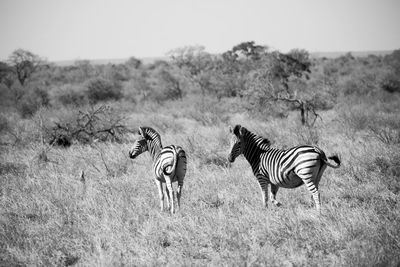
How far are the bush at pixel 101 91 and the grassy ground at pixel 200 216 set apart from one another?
15.5 metres

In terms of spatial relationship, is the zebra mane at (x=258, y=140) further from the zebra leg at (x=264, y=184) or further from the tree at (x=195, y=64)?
the tree at (x=195, y=64)

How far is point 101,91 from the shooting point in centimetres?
2480

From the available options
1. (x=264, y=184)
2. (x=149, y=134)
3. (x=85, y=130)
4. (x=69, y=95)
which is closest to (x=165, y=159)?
(x=149, y=134)

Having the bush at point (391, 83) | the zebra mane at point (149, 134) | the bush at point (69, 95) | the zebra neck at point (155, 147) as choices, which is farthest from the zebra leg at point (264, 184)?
the bush at point (69, 95)

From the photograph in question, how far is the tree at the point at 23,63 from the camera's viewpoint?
38.1 meters

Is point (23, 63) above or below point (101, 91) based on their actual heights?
above

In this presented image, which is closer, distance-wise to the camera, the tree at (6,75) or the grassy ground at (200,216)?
the grassy ground at (200,216)

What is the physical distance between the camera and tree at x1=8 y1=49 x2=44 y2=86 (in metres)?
38.1

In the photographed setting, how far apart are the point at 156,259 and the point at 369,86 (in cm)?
2134

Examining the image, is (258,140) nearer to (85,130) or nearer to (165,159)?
(165,159)

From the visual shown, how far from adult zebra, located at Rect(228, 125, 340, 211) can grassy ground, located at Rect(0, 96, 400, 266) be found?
0.54 metres

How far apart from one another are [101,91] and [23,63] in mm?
21688

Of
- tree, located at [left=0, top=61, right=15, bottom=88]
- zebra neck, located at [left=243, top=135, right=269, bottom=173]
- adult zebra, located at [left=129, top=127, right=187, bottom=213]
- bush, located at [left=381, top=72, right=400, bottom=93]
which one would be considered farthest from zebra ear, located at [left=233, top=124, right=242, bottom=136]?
tree, located at [left=0, top=61, right=15, bottom=88]

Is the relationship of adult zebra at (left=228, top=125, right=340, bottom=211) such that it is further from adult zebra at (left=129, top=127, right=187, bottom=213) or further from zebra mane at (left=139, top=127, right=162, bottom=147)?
zebra mane at (left=139, top=127, right=162, bottom=147)
